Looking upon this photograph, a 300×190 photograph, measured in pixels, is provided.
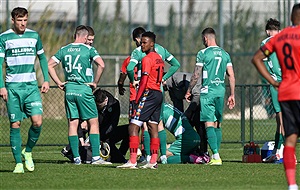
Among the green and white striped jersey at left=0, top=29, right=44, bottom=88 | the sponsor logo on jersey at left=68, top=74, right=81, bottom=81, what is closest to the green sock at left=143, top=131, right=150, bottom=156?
the sponsor logo on jersey at left=68, top=74, right=81, bottom=81

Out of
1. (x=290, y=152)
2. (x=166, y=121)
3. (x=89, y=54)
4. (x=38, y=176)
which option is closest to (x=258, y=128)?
(x=166, y=121)

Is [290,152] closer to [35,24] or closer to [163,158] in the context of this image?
[163,158]

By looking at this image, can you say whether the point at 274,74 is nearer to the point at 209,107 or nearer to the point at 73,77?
the point at 209,107

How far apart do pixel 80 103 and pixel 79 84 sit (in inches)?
11.4

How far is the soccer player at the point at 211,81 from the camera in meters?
15.2

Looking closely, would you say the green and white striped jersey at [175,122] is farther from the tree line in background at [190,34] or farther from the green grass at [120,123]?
the tree line in background at [190,34]

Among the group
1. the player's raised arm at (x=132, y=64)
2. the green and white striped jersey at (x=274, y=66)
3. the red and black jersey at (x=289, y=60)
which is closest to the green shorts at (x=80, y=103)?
the player's raised arm at (x=132, y=64)

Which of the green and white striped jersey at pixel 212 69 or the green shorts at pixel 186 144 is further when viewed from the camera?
the green shorts at pixel 186 144

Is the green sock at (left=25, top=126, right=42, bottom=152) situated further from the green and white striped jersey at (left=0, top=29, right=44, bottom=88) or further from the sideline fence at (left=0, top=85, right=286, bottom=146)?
the sideline fence at (left=0, top=85, right=286, bottom=146)

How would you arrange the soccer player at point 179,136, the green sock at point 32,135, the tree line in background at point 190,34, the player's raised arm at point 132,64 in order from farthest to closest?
the tree line in background at point 190,34 → the soccer player at point 179,136 → the player's raised arm at point 132,64 → the green sock at point 32,135

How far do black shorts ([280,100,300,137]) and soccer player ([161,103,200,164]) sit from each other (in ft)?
17.8

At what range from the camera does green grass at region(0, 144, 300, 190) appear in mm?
11797

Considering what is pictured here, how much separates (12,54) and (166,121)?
401 cm

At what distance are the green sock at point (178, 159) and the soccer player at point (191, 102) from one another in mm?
304
